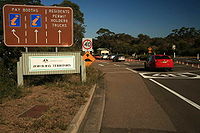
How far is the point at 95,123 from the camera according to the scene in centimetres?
476

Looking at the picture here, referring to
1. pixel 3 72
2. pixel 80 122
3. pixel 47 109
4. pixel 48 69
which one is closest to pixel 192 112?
pixel 80 122

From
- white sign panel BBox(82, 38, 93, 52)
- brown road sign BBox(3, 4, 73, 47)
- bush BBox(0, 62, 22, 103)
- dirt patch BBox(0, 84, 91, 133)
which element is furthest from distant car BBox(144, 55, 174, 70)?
bush BBox(0, 62, 22, 103)

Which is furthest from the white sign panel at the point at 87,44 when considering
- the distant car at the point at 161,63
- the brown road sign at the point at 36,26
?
the distant car at the point at 161,63

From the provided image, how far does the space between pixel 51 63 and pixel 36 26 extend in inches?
77.7

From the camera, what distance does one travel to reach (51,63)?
9.19 meters

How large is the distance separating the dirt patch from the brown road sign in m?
2.98

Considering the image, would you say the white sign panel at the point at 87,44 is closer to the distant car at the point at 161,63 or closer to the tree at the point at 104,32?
the distant car at the point at 161,63

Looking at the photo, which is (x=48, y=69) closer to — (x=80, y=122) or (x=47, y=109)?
(x=47, y=109)

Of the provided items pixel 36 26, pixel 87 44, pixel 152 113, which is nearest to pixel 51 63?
pixel 36 26

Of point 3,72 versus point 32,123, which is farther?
point 3,72

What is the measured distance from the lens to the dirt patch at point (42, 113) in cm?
404

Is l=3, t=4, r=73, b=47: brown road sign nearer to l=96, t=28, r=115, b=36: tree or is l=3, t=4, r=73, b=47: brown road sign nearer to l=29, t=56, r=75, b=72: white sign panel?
l=29, t=56, r=75, b=72: white sign panel

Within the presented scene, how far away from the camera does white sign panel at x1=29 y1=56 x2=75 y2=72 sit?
29.2 ft

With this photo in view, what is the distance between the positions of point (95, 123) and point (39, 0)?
4147 centimetres
